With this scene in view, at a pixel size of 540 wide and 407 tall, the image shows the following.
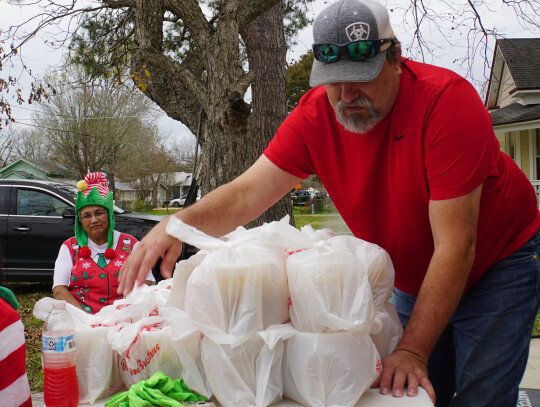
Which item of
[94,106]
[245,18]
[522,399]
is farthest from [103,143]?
[522,399]

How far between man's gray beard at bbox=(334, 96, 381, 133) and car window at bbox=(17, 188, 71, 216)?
24.3 ft

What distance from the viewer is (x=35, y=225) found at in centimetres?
820

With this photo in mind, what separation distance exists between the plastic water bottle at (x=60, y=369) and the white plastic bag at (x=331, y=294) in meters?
0.69

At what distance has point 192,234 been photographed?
154 centimetres

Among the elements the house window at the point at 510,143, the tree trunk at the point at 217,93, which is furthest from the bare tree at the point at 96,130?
the tree trunk at the point at 217,93

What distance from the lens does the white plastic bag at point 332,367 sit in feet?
4.44

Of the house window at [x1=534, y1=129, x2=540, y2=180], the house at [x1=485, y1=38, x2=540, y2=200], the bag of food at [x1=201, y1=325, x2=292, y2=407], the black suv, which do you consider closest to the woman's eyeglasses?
the bag of food at [x1=201, y1=325, x2=292, y2=407]

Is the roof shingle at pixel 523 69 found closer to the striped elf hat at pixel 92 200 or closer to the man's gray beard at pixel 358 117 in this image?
the striped elf hat at pixel 92 200

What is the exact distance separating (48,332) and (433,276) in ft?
3.81

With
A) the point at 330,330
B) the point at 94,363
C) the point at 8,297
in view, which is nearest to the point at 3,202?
the point at 8,297

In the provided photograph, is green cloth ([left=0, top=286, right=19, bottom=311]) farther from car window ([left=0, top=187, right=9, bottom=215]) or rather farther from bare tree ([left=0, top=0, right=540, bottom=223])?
car window ([left=0, top=187, right=9, bottom=215])

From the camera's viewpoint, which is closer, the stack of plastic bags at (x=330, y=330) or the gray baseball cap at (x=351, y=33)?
the stack of plastic bags at (x=330, y=330)

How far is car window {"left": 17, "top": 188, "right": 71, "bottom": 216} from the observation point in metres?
8.28

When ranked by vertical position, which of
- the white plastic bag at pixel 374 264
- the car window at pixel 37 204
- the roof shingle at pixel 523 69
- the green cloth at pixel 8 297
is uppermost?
the roof shingle at pixel 523 69
